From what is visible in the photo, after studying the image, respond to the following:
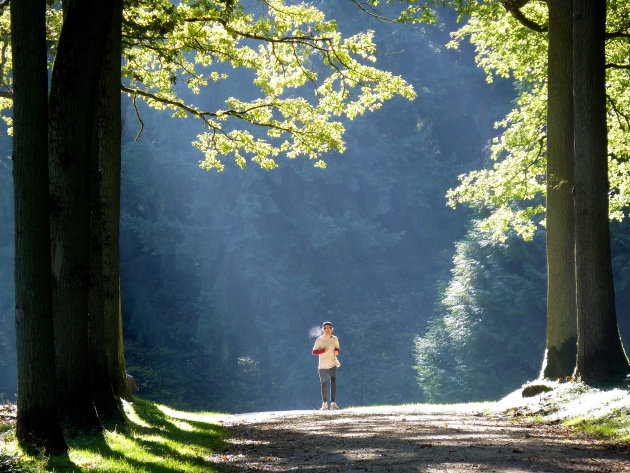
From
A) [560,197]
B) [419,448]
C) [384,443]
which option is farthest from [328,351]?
[419,448]

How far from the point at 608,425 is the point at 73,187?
20.7 feet

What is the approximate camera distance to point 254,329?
4838cm

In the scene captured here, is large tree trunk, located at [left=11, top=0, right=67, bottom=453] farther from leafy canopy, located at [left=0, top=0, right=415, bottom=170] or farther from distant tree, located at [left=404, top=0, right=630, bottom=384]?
distant tree, located at [left=404, top=0, right=630, bottom=384]

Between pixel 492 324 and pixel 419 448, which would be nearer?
pixel 419 448

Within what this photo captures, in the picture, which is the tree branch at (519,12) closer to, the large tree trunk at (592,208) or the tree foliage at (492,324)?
the large tree trunk at (592,208)

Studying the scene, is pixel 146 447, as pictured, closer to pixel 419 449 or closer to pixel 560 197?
pixel 419 449

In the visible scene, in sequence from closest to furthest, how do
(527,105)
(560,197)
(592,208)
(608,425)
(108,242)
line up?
(608,425) < (108,242) < (592,208) < (560,197) < (527,105)

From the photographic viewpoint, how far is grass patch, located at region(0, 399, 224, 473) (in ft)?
18.2

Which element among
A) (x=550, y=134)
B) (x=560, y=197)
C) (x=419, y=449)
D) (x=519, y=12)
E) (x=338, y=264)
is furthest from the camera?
(x=338, y=264)

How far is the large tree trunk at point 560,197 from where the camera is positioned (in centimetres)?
1165

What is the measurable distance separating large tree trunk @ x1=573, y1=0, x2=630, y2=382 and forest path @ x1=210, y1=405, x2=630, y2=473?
1662 mm

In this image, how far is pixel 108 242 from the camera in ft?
30.3

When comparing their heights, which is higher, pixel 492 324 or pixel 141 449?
pixel 492 324

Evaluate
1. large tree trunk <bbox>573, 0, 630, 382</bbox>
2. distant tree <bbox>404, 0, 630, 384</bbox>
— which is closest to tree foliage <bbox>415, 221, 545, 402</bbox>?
distant tree <bbox>404, 0, 630, 384</bbox>
